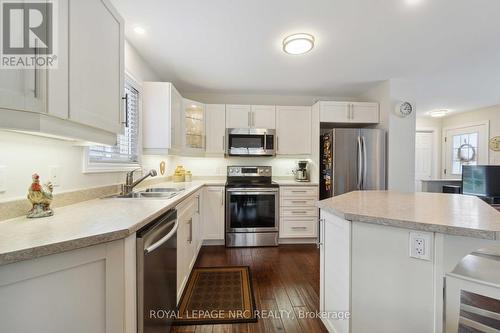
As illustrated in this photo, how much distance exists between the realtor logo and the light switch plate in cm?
185

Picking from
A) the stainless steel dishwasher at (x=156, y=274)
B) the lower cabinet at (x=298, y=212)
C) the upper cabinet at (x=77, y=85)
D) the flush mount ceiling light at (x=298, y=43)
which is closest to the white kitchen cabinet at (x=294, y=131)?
the lower cabinet at (x=298, y=212)

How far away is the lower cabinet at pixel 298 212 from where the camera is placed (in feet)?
10.6

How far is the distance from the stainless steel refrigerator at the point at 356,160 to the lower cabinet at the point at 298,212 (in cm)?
36

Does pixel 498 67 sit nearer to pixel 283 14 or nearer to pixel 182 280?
pixel 283 14

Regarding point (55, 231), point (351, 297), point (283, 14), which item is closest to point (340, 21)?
point (283, 14)

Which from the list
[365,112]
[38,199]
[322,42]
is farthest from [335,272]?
[365,112]

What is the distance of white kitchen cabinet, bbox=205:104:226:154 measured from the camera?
11.4ft

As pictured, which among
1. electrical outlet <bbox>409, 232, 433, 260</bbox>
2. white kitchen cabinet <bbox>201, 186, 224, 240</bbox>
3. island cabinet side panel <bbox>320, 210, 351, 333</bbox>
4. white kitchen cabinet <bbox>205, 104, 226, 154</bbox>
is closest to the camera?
electrical outlet <bbox>409, 232, 433, 260</bbox>

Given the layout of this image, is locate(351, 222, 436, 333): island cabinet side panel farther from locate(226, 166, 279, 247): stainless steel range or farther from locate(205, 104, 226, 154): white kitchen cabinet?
locate(205, 104, 226, 154): white kitchen cabinet

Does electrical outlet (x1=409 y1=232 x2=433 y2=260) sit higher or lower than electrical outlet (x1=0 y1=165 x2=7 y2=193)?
lower

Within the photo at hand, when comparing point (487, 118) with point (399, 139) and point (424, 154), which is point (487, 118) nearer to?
point (424, 154)

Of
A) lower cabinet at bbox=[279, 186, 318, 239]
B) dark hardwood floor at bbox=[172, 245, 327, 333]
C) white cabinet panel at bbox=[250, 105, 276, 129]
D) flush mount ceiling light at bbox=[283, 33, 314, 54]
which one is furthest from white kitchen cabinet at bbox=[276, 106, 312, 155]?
dark hardwood floor at bbox=[172, 245, 327, 333]

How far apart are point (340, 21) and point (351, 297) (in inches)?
83.4

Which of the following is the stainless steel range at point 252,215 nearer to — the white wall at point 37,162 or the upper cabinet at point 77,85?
the white wall at point 37,162
